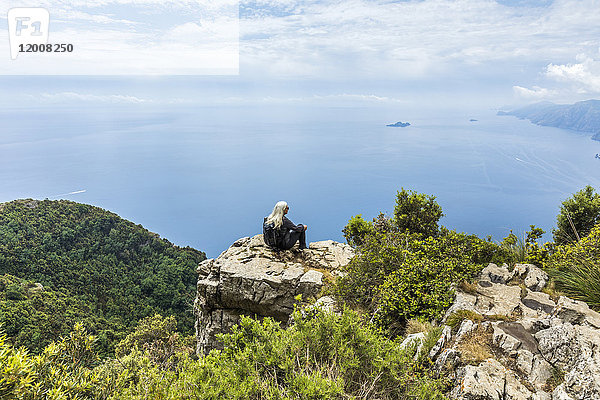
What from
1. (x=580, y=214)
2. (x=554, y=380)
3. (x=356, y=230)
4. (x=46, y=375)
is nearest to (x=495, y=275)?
(x=554, y=380)

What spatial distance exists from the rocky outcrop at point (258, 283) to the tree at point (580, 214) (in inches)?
240

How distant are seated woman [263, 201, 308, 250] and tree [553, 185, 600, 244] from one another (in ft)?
24.3

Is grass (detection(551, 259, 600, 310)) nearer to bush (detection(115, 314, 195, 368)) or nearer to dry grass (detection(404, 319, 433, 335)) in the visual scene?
dry grass (detection(404, 319, 433, 335))

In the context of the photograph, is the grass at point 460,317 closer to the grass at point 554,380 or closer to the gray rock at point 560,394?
the grass at point 554,380

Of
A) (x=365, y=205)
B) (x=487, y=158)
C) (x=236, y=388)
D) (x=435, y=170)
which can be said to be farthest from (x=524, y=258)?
(x=487, y=158)

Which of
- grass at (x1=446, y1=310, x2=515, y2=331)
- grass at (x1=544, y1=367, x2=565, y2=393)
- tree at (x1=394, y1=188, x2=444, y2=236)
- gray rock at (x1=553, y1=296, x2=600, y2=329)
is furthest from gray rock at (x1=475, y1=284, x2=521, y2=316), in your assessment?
tree at (x1=394, y1=188, x2=444, y2=236)

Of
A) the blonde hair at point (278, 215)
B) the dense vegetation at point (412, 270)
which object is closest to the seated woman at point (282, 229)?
the blonde hair at point (278, 215)

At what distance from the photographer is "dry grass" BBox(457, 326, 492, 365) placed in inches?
144

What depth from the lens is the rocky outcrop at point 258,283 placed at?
8602 mm

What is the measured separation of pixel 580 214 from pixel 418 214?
4.32 meters

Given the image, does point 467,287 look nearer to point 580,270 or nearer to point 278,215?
point 580,270

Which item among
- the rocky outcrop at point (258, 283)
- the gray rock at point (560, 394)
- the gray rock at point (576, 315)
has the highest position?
the gray rock at point (576, 315)

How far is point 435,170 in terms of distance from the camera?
173250mm

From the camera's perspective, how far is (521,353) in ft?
12.2
